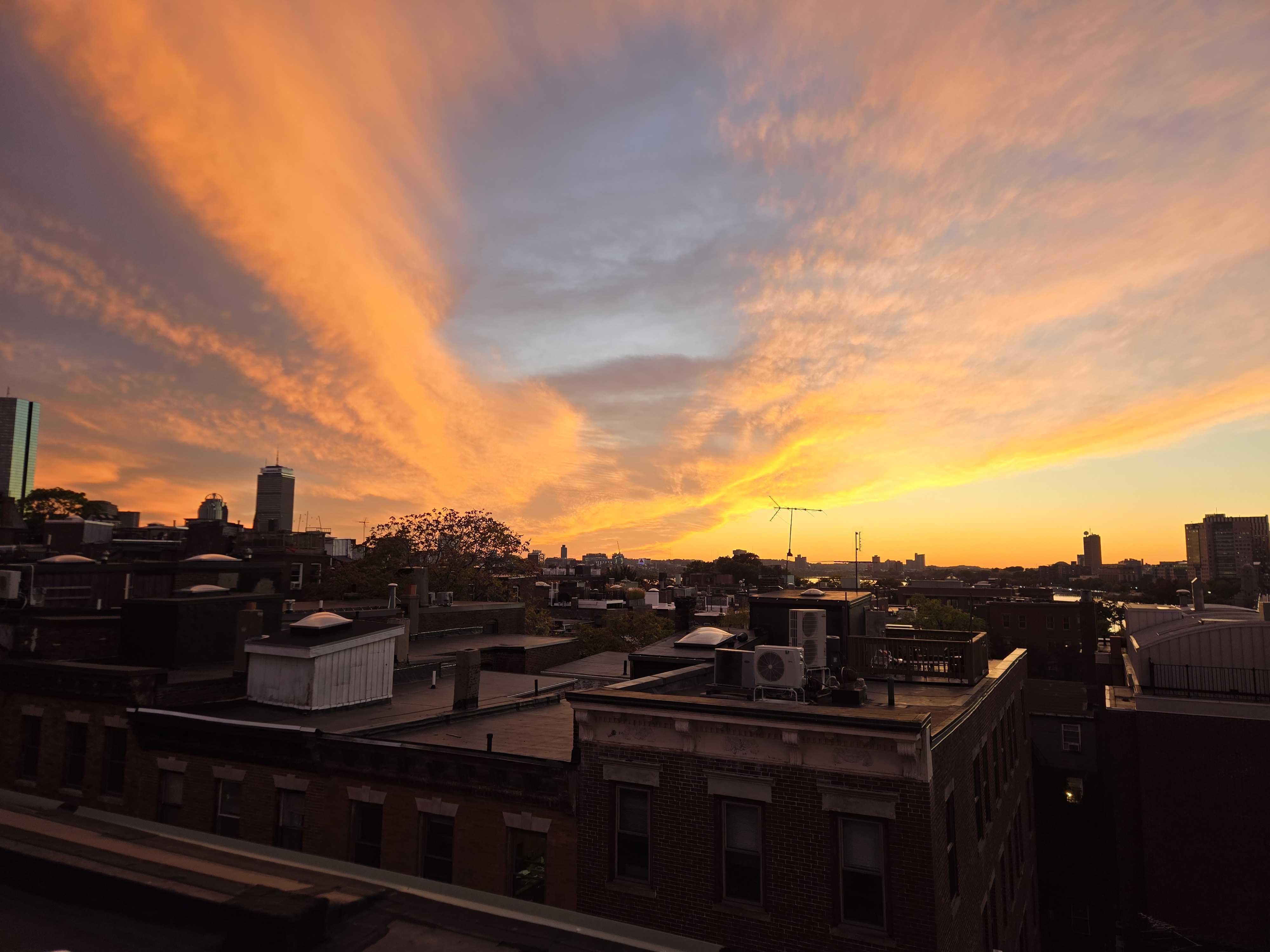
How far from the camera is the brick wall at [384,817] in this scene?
1742cm

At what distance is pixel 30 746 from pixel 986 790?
3298 centimetres

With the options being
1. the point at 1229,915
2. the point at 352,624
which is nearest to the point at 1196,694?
the point at 1229,915

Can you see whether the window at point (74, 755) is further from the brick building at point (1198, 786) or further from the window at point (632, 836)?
the brick building at point (1198, 786)

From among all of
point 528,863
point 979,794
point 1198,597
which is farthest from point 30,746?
point 1198,597

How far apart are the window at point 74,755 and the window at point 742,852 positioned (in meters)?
23.0

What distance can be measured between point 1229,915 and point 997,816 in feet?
49.0

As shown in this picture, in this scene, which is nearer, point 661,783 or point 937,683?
point 661,783

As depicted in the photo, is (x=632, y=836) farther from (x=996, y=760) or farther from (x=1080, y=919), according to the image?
(x=1080, y=919)

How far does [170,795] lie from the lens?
22.9 meters

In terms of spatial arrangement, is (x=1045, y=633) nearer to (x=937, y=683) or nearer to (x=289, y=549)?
(x=937, y=683)

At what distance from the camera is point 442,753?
1867 centimetres

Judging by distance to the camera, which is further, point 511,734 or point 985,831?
point 511,734

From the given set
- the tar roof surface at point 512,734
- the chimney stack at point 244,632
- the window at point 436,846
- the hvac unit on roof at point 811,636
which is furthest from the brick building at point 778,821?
the chimney stack at point 244,632

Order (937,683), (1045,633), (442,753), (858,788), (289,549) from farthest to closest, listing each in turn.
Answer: (289,549) < (1045,633) < (937,683) < (442,753) < (858,788)
